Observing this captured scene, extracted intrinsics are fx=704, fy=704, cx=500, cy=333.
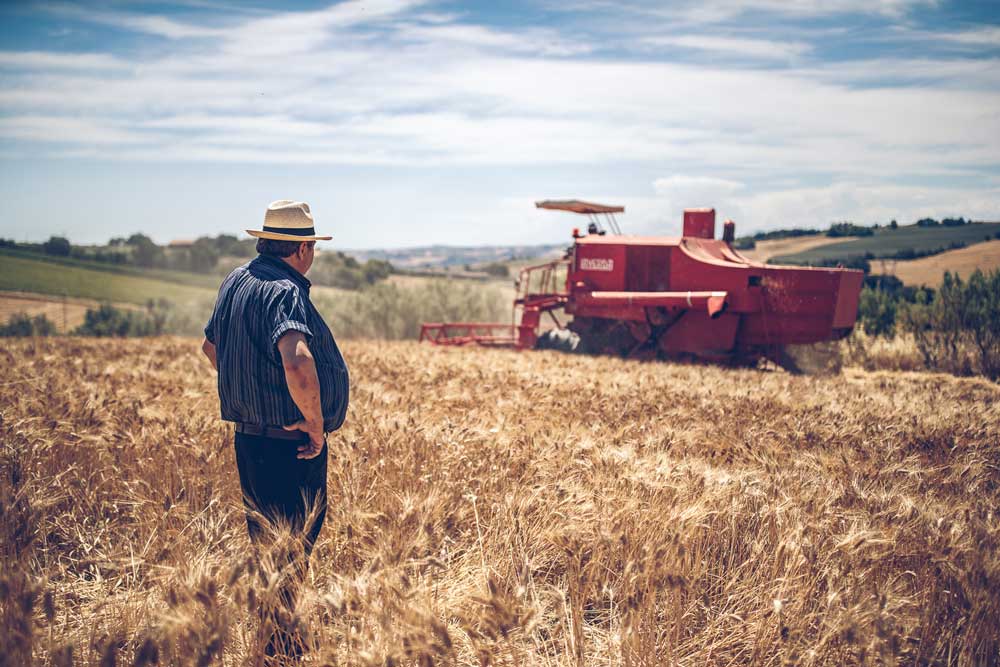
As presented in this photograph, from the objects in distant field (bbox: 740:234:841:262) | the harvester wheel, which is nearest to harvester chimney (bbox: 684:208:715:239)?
the harvester wheel

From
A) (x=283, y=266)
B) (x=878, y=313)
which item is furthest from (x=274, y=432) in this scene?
(x=878, y=313)

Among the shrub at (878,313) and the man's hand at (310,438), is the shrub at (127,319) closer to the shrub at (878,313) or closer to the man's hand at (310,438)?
the shrub at (878,313)

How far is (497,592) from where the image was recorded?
2334 millimetres

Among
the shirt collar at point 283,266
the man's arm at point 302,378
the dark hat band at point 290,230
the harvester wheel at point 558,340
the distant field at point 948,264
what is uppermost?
the distant field at point 948,264

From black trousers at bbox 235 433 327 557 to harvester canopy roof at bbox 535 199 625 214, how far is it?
1227 centimetres

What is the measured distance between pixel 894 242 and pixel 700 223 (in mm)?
9887

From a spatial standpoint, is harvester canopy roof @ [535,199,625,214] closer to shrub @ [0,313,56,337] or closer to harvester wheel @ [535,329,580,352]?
harvester wheel @ [535,329,580,352]

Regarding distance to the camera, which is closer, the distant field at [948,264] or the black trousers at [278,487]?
the black trousers at [278,487]

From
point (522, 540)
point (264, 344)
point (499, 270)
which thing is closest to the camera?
point (264, 344)

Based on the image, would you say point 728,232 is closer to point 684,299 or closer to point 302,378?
point 684,299

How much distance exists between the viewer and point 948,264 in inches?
605

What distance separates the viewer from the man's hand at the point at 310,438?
3.04 meters

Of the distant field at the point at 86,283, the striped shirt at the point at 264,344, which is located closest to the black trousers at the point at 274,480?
the striped shirt at the point at 264,344

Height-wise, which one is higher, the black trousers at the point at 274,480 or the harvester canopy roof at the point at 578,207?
the harvester canopy roof at the point at 578,207
